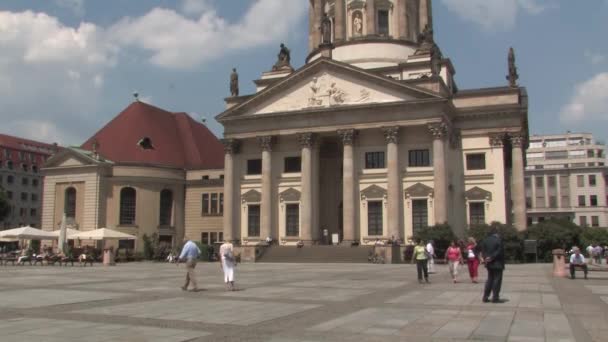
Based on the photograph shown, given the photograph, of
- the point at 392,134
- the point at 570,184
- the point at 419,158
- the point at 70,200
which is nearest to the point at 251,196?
the point at 392,134

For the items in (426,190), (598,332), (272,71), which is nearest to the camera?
(598,332)

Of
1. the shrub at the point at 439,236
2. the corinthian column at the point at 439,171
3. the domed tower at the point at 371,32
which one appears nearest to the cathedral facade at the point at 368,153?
the corinthian column at the point at 439,171

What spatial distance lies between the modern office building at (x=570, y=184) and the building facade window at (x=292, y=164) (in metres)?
71.3

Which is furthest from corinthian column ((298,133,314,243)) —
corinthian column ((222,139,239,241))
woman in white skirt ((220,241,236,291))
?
woman in white skirt ((220,241,236,291))

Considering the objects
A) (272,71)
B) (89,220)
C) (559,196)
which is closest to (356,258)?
(272,71)

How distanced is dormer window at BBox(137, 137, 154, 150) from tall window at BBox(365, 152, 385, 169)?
26.1 meters

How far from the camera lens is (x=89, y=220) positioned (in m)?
61.8

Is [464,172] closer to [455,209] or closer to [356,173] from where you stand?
[455,209]

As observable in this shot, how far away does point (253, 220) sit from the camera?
2322 inches

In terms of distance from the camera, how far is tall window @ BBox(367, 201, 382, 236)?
53781 millimetres

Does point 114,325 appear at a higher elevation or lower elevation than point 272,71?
lower

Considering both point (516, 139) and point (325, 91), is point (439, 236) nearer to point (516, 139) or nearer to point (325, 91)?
point (516, 139)

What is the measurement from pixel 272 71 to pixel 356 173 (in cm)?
1662

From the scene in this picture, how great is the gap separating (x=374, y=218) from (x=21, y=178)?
76.4m
